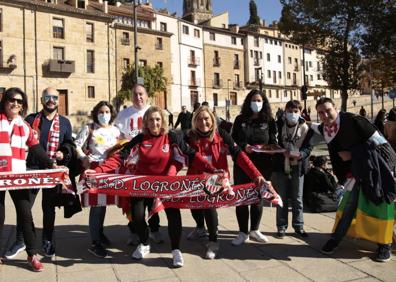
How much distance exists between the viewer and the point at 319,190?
7.23m

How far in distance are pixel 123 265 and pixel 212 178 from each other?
136cm

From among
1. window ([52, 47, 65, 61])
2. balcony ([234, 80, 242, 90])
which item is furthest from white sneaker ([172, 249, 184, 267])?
balcony ([234, 80, 242, 90])

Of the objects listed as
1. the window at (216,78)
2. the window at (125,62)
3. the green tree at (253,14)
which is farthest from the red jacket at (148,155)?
the green tree at (253,14)

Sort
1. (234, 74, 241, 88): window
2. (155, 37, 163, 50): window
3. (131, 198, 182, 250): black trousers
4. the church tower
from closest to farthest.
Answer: (131, 198, 182, 250): black trousers → (155, 37, 163, 50): window → (234, 74, 241, 88): window → the church tower

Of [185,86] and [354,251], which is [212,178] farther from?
[185,86]

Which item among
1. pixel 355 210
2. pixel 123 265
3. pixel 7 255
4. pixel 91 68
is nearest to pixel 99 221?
pixel 123 265

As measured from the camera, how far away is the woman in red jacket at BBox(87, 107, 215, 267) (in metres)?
4.75

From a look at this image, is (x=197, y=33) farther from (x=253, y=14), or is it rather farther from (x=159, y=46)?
(x=253, y=14)

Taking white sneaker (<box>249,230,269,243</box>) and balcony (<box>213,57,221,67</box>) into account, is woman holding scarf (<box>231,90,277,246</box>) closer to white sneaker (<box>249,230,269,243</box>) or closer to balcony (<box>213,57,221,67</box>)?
white sneaker (<box>249,230,269,243</box>)

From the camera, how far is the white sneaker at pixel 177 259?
14.8 ft

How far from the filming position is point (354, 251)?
16.5 feet

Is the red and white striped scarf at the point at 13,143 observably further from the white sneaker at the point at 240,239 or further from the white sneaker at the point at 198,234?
the white sneaker at the point at 240,239

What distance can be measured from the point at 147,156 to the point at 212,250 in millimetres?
1311

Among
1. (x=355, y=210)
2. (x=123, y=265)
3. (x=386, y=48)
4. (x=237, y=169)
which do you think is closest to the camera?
(x=123, y=265)
